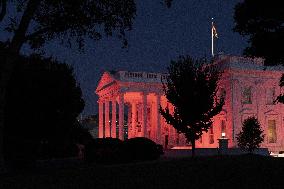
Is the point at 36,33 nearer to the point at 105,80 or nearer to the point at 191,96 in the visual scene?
the point at 191,96

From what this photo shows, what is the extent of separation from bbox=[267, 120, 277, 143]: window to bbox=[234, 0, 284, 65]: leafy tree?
27219 millimetres

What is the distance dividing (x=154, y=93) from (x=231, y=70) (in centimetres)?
971

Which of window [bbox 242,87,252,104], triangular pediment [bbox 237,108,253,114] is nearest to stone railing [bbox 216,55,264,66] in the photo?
window [bbox 242,87,252,104]

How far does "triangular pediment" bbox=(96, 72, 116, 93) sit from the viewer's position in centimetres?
5188

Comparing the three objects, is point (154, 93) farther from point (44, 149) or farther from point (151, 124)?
point (44, 149)

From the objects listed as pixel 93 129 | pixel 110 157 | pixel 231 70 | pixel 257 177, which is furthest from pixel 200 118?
pixel 93 129

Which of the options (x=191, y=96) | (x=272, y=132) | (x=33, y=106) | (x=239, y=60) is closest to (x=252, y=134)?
(x=191, y=96)

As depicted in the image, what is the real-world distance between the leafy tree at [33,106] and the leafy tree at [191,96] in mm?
8293

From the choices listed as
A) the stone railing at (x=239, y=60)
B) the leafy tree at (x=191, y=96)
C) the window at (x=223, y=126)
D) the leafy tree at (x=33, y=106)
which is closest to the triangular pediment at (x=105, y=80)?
the stone railing at (x=239, y=60)

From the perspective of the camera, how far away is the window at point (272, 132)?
1829 inches

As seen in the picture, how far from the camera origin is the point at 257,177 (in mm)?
16297

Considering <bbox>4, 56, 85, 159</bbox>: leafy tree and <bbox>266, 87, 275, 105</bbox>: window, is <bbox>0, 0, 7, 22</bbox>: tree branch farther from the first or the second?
<bbox>266, 87, 275, 105</bbox>: window

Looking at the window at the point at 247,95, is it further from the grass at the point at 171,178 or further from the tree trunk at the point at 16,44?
the tree trunk at the point at 16,44

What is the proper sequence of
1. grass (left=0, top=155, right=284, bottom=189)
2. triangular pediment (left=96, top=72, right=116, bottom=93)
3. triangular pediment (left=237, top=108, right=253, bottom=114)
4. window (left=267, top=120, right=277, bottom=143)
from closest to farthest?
grass (left=0, top=155, right=284, bottom=189)
triangular pediment (left=237, top=108, right=253, bottom=114)
window (left=267, top=120, right=277, bottom=143)
triangular pediment (left=96, top=72, right=116, bottom=93)
